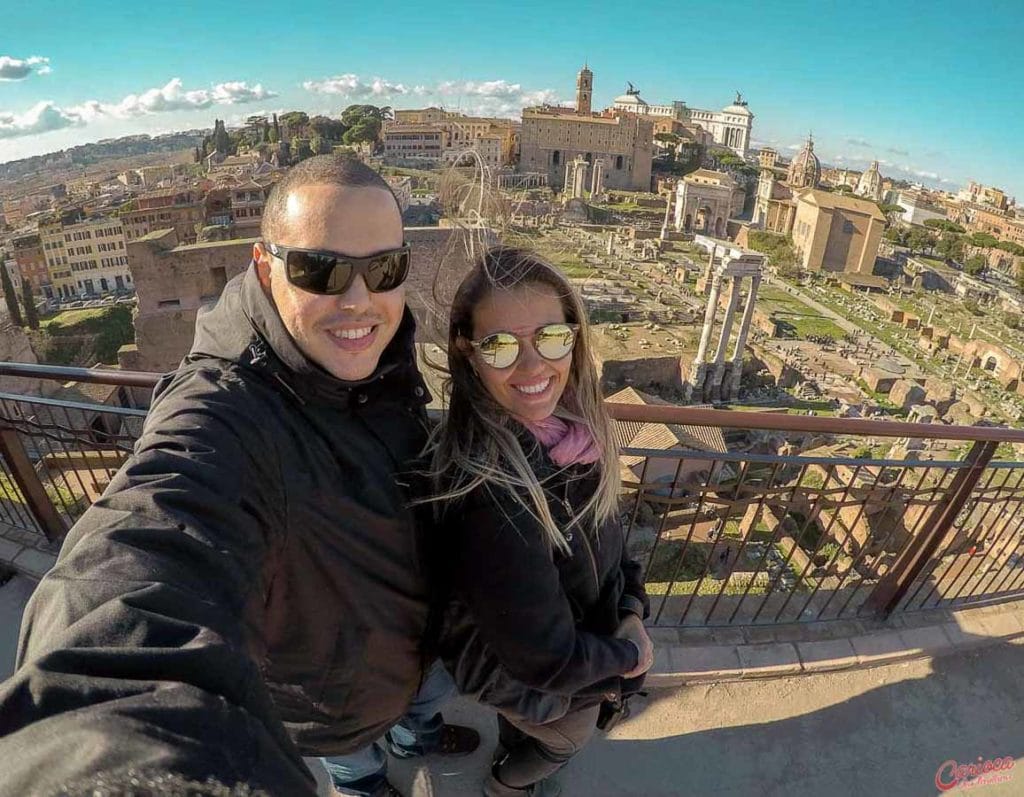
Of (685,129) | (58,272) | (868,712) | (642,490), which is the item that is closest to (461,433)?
(642,490)

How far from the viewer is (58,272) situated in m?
35.2

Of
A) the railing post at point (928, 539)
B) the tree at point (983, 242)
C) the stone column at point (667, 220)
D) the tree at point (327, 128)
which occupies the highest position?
the railing post at point (928, 539)

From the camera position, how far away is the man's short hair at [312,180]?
119 centimetres

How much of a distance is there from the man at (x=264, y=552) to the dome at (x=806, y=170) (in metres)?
81.7

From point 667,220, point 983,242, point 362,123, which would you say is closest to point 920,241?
point 983,242

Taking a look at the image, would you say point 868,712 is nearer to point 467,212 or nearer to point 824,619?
point 824,619

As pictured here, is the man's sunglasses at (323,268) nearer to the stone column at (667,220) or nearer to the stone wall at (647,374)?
the stone wall at (647,374)

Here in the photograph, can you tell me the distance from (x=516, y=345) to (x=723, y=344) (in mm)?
23780

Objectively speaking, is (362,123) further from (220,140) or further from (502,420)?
(502,420)

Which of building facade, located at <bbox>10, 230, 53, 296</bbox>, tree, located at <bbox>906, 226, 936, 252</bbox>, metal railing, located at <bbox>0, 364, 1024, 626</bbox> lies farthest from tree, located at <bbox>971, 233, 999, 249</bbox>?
building facade, located at <bbox>10, 230, 53, 296</bbox>

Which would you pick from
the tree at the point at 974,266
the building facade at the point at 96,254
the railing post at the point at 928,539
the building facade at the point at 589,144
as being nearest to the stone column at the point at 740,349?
the railing post at the point at 928,539

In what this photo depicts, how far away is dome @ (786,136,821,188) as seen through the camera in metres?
71.5

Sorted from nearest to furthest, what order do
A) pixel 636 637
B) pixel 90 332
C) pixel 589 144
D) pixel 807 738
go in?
pixel 636 637 → pixel 807 738 → pixel 90 332 → pixel 589 144

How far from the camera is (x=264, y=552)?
1.06 metres
